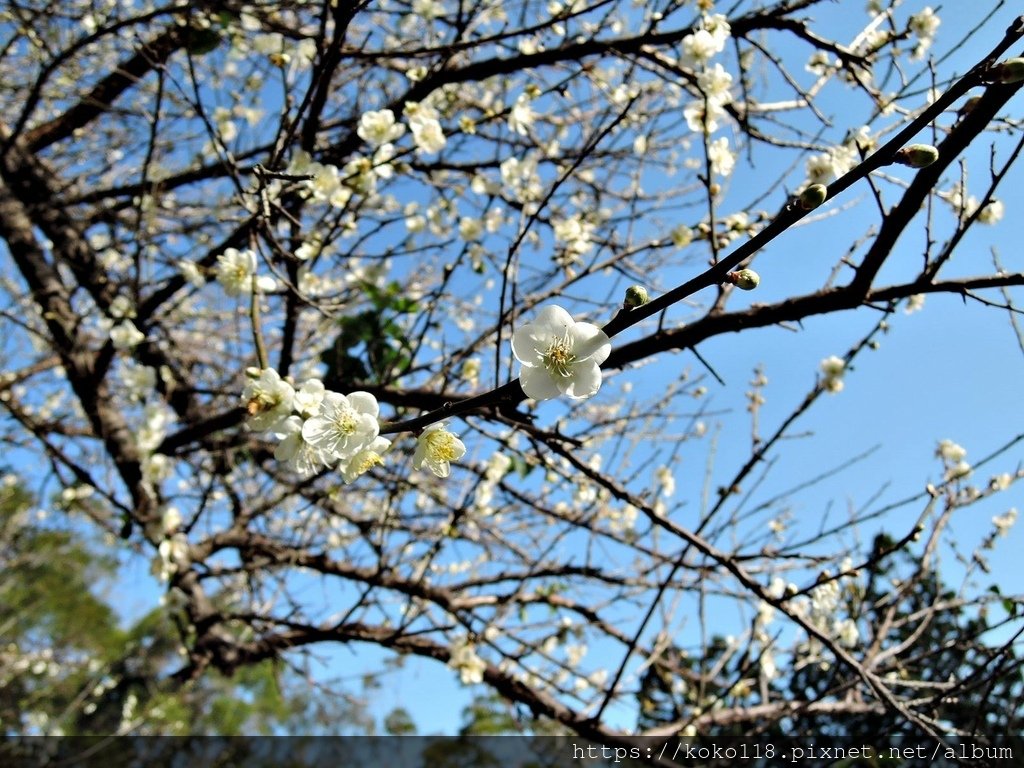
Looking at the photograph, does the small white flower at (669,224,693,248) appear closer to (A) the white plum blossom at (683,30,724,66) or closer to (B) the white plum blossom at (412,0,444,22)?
(A) the white plum blossom at (683,30,724,66)

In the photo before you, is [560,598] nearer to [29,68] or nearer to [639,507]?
[639,507]

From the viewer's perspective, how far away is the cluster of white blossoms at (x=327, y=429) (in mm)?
1147

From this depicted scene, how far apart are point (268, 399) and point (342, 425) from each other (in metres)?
0.19

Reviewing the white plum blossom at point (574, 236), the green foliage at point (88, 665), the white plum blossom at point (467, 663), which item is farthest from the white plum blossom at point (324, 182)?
the green foliage at point (88, 665)

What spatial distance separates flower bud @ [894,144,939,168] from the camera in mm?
833

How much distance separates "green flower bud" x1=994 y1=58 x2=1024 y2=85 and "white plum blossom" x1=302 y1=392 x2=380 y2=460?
3.51 feet

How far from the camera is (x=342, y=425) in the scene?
1.20m

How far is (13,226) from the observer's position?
10.4 ft

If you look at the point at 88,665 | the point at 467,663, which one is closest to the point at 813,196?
the point at 467,663

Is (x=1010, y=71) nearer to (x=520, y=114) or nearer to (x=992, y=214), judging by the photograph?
(x=992, y=214)

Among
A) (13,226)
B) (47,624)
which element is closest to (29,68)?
(13,226)

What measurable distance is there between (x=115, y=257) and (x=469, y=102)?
2571mm

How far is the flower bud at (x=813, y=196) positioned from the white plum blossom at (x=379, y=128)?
1741mm

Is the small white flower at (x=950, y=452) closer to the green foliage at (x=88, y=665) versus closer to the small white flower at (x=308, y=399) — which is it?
the small white flower at (x=308, y=399)
